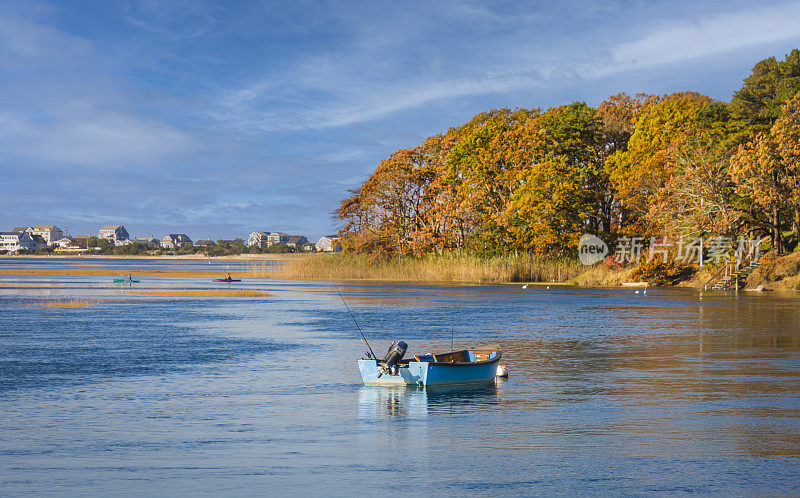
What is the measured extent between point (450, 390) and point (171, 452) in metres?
8.21

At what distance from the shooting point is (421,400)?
18.9 meters

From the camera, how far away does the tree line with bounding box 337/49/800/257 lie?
62.2 m

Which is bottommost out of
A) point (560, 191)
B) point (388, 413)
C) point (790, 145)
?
point (388, 413)

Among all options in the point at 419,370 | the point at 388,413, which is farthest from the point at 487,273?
the point at 388,413

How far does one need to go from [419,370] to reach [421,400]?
110cm

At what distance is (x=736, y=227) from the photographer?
63531 millimetres

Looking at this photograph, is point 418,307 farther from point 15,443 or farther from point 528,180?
point 15,443

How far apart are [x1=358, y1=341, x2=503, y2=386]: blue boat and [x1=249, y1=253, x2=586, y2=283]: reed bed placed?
5491cm

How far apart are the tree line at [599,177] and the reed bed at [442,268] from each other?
159 centimetres

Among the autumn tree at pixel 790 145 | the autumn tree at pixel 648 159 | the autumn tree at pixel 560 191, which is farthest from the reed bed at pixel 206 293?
the autumn tree at pixel 790 145

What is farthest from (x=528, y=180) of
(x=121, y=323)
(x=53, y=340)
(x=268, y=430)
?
(x=268, y=430)

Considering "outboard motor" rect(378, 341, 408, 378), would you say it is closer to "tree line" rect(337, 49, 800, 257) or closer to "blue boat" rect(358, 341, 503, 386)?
"blue boat" rect(358, 341, 503, 386)

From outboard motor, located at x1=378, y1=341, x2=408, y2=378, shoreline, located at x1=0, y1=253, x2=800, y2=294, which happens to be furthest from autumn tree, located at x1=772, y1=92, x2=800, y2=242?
outboard motor, located at x1=378, y1=341, x2=408, y2=378

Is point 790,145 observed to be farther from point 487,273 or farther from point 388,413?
point 388,413
